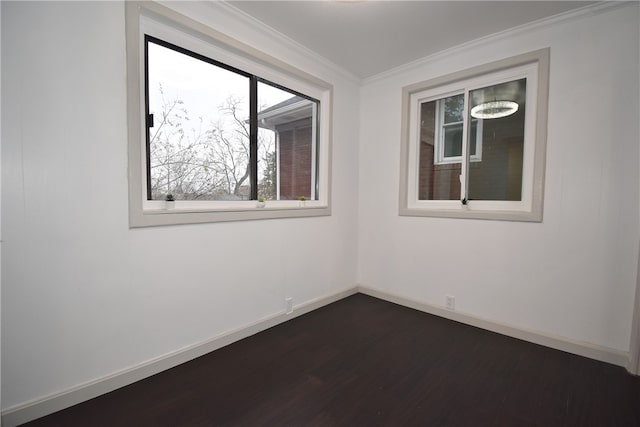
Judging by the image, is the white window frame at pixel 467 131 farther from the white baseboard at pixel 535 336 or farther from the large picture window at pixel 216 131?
the large picture window at pixel 216 131

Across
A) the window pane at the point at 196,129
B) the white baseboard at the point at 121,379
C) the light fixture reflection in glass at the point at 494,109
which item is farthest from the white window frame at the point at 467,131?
the white baseboard at the point at 121,379

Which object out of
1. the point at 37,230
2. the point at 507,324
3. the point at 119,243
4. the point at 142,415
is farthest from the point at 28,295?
the point at 507,324

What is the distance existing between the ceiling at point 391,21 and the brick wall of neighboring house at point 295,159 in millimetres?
800

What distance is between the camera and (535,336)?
2.37 m

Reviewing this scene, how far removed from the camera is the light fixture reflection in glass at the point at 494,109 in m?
2.57

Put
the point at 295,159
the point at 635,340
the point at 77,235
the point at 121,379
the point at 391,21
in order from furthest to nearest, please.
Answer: the point at 295,159 < the point at 391,21 < the point at 635,340 < the point at 121,379 < the point at 77,235

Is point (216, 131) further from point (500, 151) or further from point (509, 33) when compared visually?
point (509, 33)

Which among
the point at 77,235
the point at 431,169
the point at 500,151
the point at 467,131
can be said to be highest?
the point at 467,131

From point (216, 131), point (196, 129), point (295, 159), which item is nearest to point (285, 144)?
point (295, 159)

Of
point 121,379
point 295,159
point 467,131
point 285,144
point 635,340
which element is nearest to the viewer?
point 121,379

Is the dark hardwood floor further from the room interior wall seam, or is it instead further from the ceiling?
the ceiling

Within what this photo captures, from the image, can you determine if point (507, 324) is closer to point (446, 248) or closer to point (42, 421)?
point (446, 248)

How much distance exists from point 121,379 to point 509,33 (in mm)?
3982

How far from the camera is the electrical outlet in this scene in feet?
9.30
